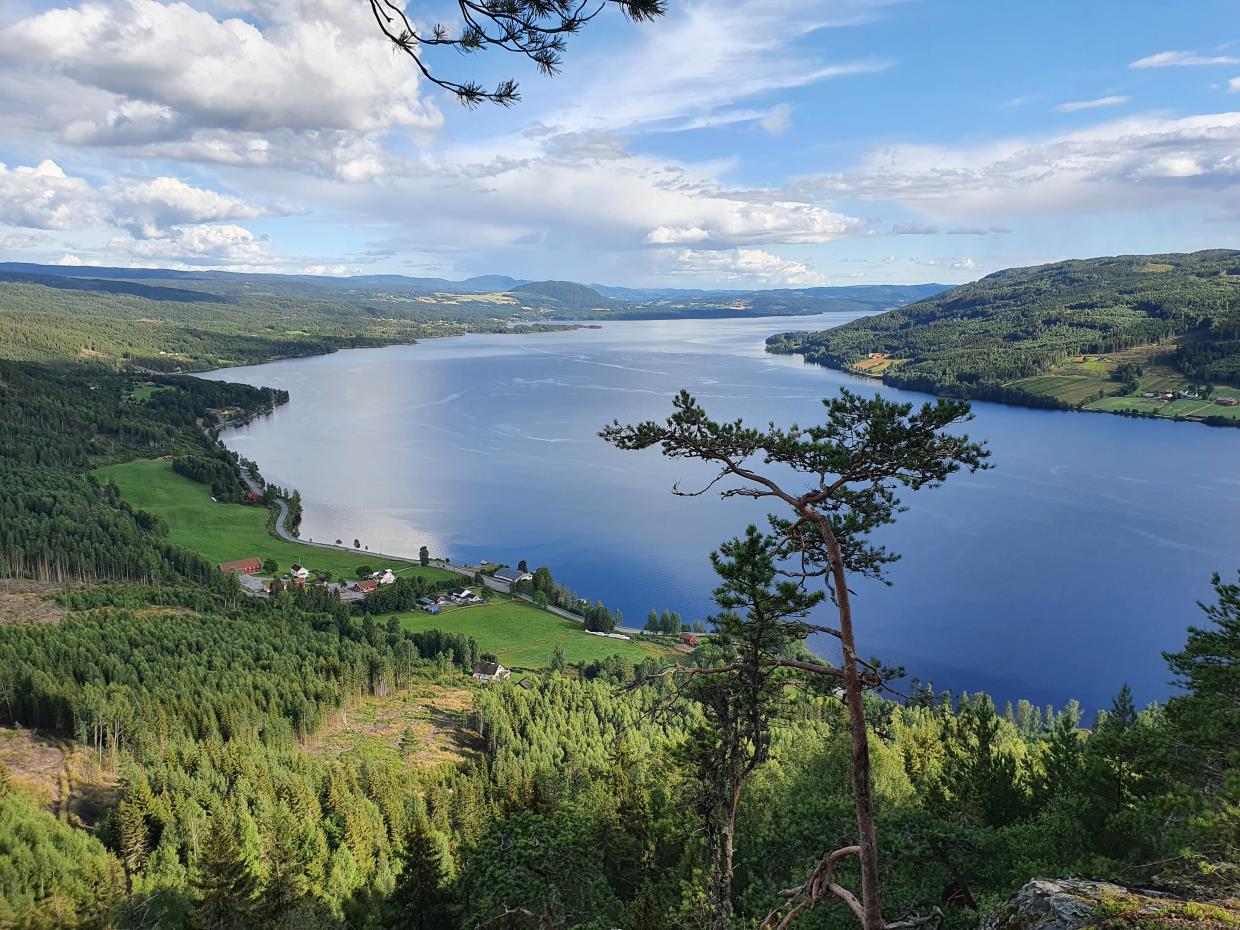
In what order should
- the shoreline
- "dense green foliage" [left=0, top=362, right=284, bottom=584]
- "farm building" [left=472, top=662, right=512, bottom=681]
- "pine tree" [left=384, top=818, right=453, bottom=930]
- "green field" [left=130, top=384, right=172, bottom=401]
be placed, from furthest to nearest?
"green field" [left=130, top=384, right=172, bottom=401], the shoreline, "dense green foliage" [left=0, top=362, right=284, bottom=584], "farm building" [left=472, top=662, right=512, bottom=681], "pine tree" [left=384, top=818, right=453, bottom=930]

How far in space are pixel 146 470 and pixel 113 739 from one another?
66.9 meters

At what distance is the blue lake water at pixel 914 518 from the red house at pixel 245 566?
616cm

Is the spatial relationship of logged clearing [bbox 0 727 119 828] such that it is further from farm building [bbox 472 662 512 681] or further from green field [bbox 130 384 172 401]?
green field [bbox 130 384 172 401]

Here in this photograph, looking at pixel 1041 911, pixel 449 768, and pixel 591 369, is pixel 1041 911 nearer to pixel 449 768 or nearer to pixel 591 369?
pixel 449 768

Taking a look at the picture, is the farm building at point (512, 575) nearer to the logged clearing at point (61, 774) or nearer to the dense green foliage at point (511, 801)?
the dense green foliage at point (511, 801)

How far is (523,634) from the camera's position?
49.2m

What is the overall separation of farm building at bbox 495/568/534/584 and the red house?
19912mm

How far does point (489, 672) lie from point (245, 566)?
28.3 metres

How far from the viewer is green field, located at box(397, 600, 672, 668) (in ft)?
145

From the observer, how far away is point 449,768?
32.0 meters

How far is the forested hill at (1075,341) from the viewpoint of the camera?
109 metres

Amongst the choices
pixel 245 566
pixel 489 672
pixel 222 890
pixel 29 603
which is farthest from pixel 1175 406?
pixel 29 603

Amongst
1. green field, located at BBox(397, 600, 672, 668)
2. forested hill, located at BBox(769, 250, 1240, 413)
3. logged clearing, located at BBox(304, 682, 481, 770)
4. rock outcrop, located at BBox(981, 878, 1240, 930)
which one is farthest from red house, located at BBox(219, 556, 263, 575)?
forested hill, located at BBox(769, 250, 1240, 413)

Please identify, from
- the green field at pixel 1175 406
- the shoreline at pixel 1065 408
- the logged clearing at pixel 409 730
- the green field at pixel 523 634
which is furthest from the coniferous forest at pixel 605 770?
the green field at pixel 1175 406
